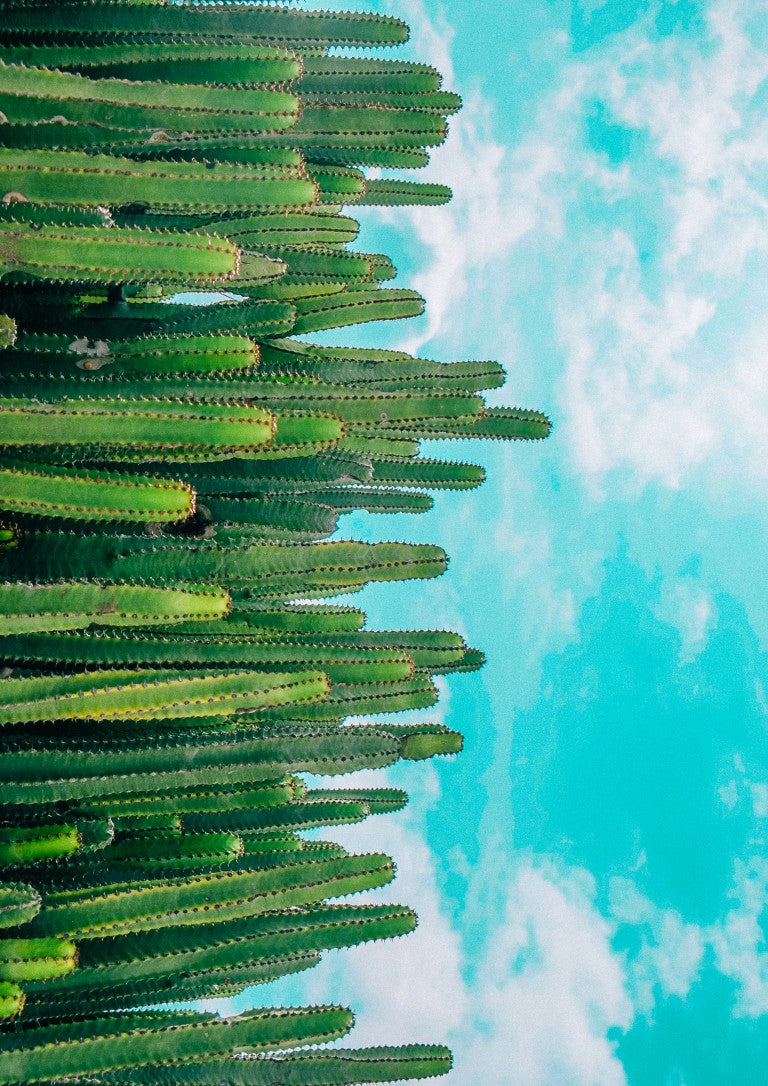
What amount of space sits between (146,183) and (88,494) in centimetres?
98

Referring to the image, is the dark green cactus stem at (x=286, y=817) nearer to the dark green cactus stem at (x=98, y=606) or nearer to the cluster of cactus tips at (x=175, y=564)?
the cluster of cactus tips at (x=175, y=564)

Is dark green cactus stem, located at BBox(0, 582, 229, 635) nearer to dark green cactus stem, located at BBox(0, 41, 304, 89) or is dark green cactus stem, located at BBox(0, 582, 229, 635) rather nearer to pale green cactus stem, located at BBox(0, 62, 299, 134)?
pale green cactus stem, located at BBox(0, 62, 299, 134)

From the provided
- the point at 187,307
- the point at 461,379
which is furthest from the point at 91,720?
the point at 461,379

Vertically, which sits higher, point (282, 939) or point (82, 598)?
point (82, 598)

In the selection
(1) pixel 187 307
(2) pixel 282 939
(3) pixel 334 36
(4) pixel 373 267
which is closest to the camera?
(2) pixel 282 939

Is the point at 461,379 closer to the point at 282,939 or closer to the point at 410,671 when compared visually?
the point at 410,671

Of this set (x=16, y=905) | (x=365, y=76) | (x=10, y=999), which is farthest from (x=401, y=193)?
(x=10, y=999)

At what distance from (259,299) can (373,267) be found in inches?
31.5

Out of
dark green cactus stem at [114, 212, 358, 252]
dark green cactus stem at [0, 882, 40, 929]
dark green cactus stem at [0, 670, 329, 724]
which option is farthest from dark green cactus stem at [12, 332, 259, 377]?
dark green cactus stem at [0, 882, 40, 929]

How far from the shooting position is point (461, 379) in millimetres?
4168

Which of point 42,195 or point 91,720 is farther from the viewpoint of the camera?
point 91,720

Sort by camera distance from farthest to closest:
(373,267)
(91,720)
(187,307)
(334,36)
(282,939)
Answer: (373,267)
(334,36)
(187,307)
(282,939)
(91,720)

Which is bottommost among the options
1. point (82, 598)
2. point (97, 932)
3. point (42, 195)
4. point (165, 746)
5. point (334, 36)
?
point (97, 932)

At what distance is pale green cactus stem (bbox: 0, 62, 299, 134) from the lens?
2.78 metres
